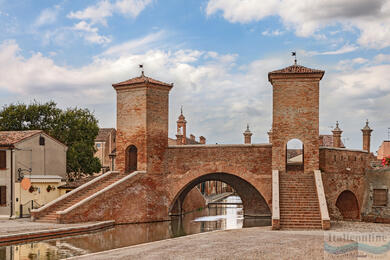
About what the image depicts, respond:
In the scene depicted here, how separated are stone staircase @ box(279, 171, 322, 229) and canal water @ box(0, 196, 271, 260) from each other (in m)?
3.66

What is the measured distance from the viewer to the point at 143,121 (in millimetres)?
24438

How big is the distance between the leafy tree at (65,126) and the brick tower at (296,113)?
16118 mm

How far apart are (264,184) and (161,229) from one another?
5.64m

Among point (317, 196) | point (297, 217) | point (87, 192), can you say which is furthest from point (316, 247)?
point (87, 192)

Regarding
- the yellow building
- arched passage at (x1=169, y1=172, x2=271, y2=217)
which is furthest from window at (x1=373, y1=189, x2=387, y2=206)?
the yellow building

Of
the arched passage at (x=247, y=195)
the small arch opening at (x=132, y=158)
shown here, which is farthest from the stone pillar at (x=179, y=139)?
the small arch opening at (x=132, y=158)

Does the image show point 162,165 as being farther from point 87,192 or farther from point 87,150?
point 87,150

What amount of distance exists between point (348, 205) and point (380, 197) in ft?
6.93

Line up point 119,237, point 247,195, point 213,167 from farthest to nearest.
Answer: point 247,195
point 213,167
point 119,237

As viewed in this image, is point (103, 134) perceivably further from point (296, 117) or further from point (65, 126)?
point (296, 117)

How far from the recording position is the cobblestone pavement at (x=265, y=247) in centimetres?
1234

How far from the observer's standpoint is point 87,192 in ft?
75.4

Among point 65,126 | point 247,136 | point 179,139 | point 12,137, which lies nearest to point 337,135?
point 247,136

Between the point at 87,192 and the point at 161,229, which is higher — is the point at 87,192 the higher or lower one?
the higher one
